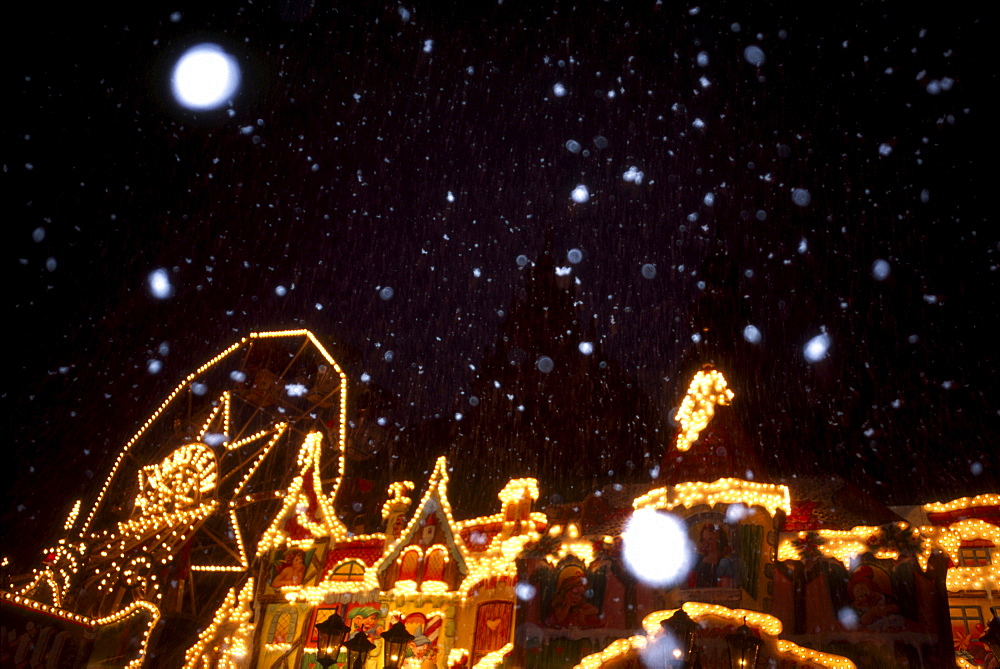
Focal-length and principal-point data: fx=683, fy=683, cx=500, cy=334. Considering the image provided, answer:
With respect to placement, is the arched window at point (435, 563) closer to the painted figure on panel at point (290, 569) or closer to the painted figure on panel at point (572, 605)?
the painted figure on panel at point (572, 605)

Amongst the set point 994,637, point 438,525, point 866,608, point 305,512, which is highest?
point 305,512

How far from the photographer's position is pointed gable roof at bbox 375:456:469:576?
16.2 m

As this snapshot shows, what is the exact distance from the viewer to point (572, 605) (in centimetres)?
1438

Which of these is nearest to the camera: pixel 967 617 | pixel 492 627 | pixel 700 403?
pixel 967 617

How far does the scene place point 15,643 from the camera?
12352 millimetres

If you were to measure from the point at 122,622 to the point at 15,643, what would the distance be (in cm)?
651

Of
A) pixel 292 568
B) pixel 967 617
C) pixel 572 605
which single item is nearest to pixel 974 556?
pixel 967 617

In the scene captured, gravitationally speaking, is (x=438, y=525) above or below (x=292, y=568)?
above

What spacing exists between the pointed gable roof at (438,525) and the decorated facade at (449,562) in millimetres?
49

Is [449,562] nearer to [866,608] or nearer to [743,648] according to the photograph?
[743,648]

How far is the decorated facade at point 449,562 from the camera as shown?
1266 cm

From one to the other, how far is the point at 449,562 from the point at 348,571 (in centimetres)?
290

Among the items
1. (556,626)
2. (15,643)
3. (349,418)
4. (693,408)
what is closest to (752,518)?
(693,408)

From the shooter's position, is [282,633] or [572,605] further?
[282,633]
